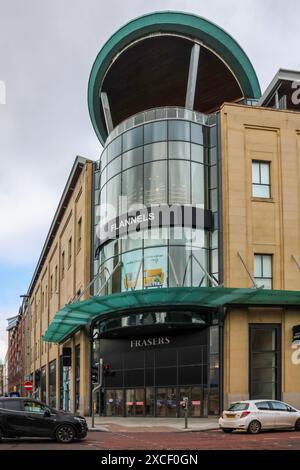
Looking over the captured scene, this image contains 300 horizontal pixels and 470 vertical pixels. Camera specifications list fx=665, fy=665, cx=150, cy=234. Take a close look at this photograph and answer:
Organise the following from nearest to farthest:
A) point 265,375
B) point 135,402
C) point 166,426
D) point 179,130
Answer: point 166,426 < point 265,375 < point 179,130 < point 135,402

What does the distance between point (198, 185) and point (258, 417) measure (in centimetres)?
1476

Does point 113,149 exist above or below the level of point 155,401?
above

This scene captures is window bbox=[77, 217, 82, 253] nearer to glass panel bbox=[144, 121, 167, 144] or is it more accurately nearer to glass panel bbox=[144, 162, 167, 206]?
glass panel bbox=[144, 162, 167, 206]

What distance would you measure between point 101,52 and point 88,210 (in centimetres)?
1101

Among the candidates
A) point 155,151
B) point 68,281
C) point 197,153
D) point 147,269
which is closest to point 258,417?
point 147,269

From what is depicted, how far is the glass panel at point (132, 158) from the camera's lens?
3766 cm

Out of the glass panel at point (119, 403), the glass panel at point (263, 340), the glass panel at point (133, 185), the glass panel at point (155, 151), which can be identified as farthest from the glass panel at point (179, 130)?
the glass panel at point (119, 403)

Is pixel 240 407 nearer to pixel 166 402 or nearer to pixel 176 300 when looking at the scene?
pixel 176 300

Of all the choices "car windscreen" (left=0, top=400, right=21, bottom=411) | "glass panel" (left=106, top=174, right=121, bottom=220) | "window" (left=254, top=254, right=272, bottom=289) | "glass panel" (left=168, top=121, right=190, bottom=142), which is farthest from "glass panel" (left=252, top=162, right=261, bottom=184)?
"car windscreen" (left=0, top=400, right=21, bottom=411)

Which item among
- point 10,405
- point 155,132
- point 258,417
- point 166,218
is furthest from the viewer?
point 155,132

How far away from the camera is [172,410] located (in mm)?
Answer: 36125

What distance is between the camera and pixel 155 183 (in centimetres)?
3659
